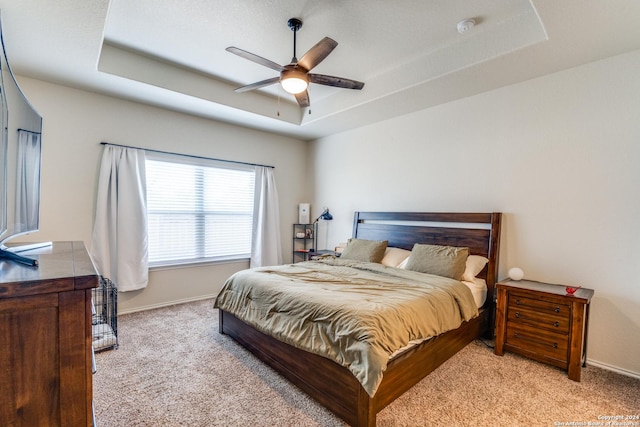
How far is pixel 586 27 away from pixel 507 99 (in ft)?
3.31

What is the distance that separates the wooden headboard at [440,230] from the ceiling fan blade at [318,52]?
7.58 ft

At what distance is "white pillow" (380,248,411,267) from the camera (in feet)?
12.0

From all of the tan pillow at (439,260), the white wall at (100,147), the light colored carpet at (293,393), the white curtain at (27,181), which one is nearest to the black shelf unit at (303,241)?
the white wall at (100,147)

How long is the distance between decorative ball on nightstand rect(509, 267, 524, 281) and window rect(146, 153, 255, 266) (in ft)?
12.1

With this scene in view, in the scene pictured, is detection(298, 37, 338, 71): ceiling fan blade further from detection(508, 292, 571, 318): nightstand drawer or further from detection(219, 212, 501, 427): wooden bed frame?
detection(508, 292, 571, 318): nightstand drawer

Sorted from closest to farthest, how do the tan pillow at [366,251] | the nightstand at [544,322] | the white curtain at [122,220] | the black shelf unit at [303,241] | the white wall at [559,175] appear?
the nightstand at [544,322], the white wall at [559,175], the white curtain at [122,220], the tan pillow at [366,251], the black shelf unit at [303,241]

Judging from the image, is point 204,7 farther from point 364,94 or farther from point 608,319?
point 608,319

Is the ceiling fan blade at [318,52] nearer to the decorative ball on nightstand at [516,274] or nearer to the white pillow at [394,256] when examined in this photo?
the white pillow at [394,256]

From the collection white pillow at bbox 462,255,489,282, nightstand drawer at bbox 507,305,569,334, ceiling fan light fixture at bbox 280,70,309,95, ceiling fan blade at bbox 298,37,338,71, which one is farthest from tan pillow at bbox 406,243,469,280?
ceiling fan blade at bbox 298,37,338,71

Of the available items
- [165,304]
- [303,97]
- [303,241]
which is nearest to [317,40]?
[303,97]

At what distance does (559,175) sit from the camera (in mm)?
2871

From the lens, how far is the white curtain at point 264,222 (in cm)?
495

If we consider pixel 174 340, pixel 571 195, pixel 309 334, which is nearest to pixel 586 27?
pixel 571 195

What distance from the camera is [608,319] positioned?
8.55 feet
